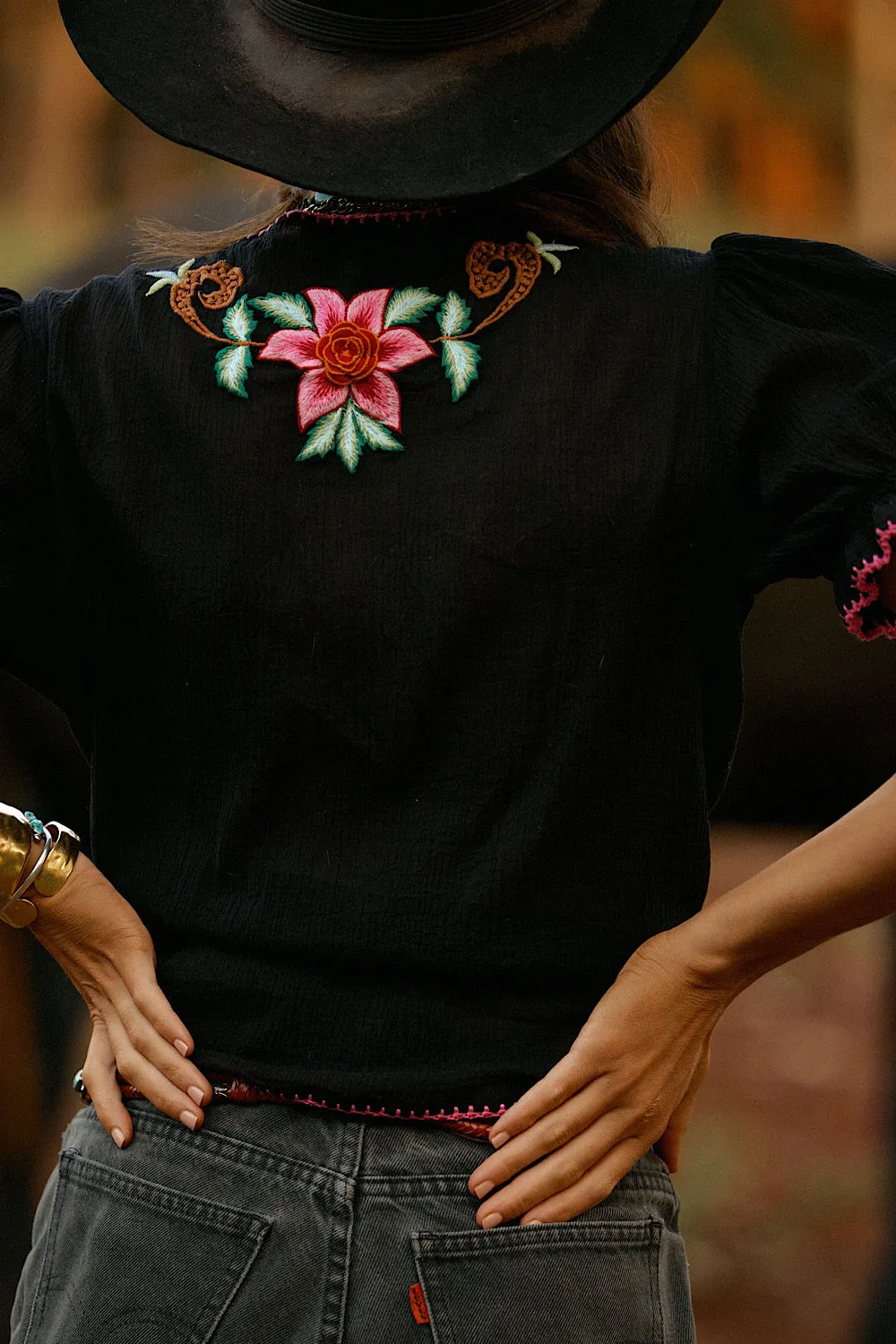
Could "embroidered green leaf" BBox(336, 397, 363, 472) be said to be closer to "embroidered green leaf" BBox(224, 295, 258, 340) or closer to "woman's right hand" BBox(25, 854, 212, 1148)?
"embroidered green leaf" BBox(224, 295, 258, 340)

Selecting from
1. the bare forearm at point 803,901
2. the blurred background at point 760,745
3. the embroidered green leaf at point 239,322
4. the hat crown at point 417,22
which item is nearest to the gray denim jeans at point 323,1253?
the bare forearm at point 803,901

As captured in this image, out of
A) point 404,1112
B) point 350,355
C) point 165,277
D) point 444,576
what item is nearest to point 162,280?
point 165,277

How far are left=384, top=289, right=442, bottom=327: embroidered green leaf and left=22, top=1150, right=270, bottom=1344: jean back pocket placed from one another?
481 mm

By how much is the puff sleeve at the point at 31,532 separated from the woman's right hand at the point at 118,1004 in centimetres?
14

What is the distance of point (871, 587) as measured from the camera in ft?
2.51

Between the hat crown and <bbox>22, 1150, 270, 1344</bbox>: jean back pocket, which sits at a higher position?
the hat crown

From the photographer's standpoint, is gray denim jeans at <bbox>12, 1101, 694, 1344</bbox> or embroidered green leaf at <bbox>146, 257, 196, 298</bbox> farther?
embroidered green leaf at <bbox>146, 257, 196, 298</bbox>

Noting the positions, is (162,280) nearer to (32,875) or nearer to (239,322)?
(239,322)

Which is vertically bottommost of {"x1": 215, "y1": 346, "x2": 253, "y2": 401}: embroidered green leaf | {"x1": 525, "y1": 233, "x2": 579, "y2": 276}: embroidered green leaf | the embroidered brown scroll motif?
{"x1": 215, "y1": 346, "x2": 253, "y2": 401}: embroidered green leaf

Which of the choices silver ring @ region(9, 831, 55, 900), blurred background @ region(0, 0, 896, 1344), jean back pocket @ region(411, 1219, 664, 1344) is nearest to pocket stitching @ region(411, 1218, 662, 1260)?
jean back pocket @ region(411, 1219, 664, 1344)

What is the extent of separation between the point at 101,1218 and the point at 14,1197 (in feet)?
5.07

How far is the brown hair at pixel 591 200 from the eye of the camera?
881 millimetres

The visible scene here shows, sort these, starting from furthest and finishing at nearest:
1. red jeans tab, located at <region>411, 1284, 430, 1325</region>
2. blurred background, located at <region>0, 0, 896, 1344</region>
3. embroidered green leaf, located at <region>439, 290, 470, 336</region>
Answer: blurred background, located at <region>0, 0, 896, 1344</region>, embroidered green leaf, located at <region>439, 290, 470, 336</region>, red jeans tab, located at <region>411, 1284, 430, 1325</region>

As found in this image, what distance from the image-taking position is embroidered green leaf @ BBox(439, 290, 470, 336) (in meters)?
0.83
